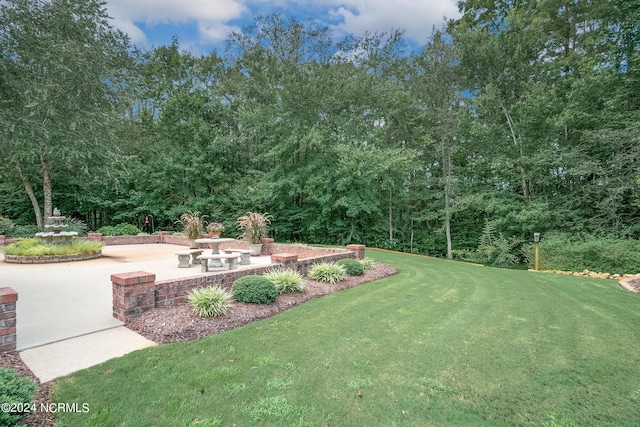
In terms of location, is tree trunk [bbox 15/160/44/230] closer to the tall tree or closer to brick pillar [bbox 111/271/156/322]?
the tall tree

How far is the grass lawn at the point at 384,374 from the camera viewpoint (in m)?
2.10

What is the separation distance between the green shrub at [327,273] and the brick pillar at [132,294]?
2893 millimetres

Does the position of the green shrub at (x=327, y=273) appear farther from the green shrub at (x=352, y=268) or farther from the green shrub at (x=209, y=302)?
the green shrub at (x=209, y=302)

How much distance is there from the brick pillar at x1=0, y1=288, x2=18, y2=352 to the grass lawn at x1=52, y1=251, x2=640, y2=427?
38.6 inches

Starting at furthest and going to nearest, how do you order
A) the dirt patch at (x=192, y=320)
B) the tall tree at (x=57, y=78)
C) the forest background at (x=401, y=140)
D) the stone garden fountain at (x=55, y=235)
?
the forest background at (x=401, y=140) < the stone garden fountain at (x=55, y=235) < the tall tree at (x=57, y=78) < the dirt patch at (x=192, y=320)

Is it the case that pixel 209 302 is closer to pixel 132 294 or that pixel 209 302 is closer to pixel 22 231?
pixel 132 294

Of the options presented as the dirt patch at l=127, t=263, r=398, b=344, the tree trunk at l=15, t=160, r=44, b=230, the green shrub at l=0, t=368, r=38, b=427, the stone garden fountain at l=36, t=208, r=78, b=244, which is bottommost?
the dirt patch at l=127, t=263, r=398, b=344

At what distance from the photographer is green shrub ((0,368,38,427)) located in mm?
1678

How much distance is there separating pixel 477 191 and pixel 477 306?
10.2m

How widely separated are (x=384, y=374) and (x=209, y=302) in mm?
2328

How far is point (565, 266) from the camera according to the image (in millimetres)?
9398

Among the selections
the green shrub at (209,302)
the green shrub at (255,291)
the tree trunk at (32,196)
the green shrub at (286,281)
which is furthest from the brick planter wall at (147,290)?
the tree trunk at (32,196)

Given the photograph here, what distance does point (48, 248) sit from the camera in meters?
8.08

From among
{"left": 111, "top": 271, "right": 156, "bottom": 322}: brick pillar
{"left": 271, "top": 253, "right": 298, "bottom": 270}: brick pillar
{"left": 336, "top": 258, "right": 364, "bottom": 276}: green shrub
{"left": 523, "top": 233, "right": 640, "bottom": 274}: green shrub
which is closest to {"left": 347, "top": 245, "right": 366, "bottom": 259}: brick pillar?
{"left": 336, "top": 258, "right": 364, "bottom": 276}: green shrub
